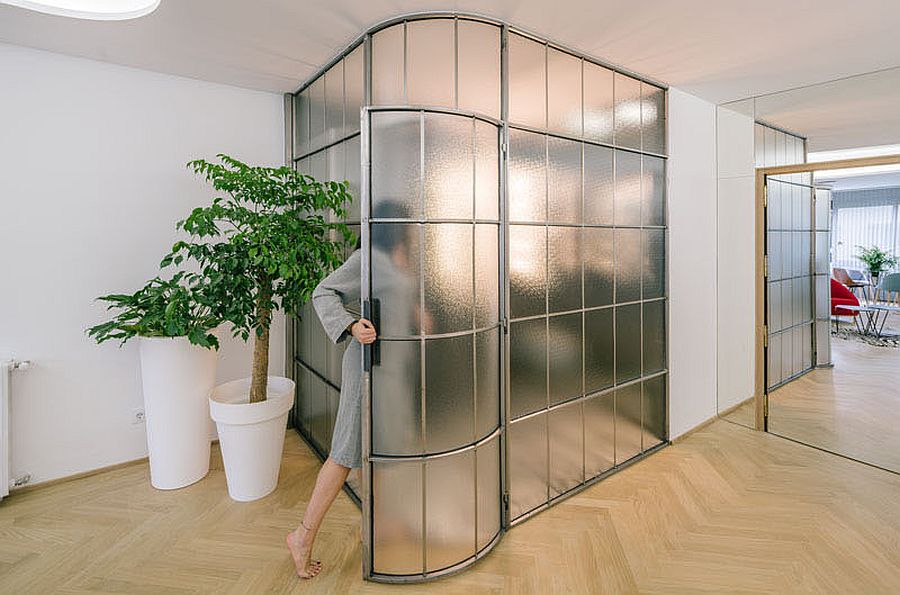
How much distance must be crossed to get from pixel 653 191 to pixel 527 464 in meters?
2.08

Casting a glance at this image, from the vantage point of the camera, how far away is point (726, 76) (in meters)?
3.33

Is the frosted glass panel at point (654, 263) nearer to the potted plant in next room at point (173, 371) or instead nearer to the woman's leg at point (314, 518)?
the woman's leg at point (314, 518)

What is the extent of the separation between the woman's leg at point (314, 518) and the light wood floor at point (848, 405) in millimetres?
3472

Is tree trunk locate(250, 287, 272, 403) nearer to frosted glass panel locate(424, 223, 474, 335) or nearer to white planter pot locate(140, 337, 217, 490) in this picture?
white planter pot locate(140, 337, 217, 490)

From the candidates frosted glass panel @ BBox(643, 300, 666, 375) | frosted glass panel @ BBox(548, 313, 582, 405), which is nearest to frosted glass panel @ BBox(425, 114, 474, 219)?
frosted glass panel @ BBox(548, 313, 582, 405)

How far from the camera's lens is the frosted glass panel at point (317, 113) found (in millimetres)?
3242

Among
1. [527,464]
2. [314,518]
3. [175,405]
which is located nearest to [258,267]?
[175,405]

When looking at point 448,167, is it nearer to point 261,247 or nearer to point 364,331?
point 364,331

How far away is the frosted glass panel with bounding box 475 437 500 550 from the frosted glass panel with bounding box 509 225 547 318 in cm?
70

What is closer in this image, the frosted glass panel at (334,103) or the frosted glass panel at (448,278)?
the frosted glass panel at (448,278)

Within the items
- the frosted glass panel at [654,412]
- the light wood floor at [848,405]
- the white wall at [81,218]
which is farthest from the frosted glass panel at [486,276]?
Answer: the light wood floor at [848,405]

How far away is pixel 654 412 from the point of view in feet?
11.7

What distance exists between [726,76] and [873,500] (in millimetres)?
2748

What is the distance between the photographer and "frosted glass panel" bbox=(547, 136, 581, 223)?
275cm
